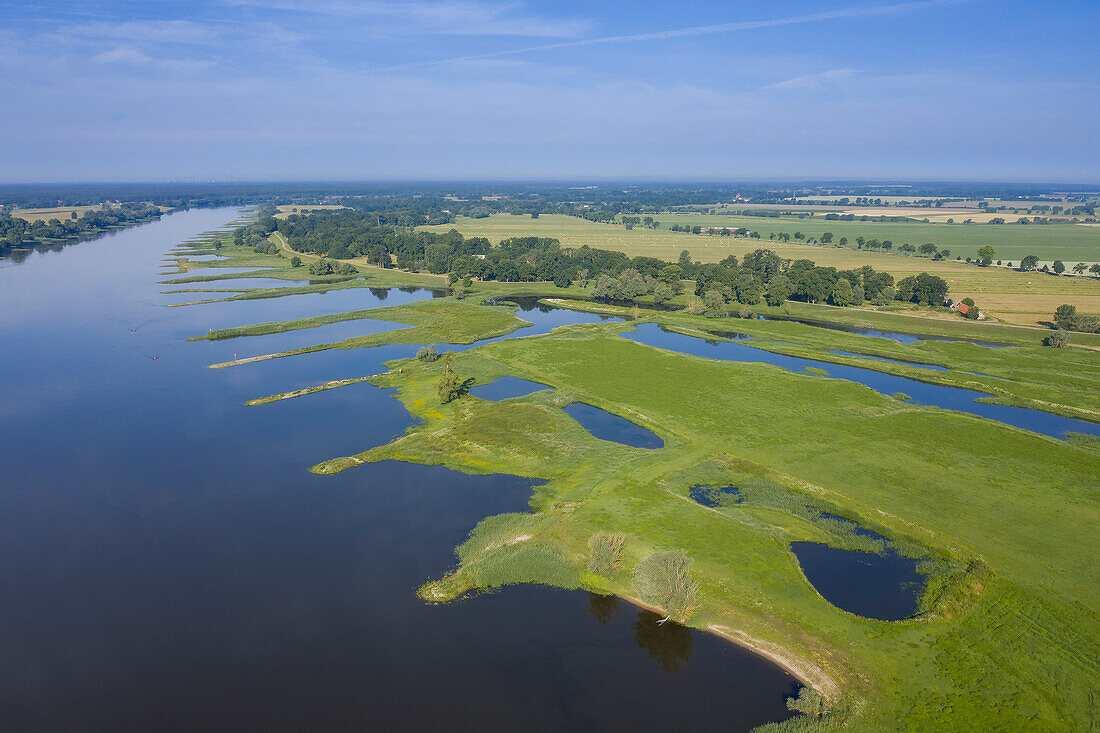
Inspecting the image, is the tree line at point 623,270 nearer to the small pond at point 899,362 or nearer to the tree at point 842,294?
the tree at point 842,294

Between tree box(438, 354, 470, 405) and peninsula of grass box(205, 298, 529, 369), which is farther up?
peninsula of grass box(205, 298, 529, 369)

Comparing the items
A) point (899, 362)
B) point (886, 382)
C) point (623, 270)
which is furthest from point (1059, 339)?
point (623, 270)

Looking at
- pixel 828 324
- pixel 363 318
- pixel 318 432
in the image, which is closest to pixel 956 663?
pixel 318 432

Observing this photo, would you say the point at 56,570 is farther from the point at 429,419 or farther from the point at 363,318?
the point at 363,318

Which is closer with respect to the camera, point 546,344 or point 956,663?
point 956,663

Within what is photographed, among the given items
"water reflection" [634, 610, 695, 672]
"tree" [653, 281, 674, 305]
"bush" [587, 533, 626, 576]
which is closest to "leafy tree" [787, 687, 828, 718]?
"water reflection" [634, 610, 695, 672]

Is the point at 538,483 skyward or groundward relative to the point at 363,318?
groundward

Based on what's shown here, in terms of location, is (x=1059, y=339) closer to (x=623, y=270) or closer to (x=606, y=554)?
(x=623, y=270)

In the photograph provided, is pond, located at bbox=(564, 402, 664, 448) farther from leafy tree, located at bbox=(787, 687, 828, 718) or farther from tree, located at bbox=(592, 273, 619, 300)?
tree, located at bbox=(592, 273, 619, 300)
